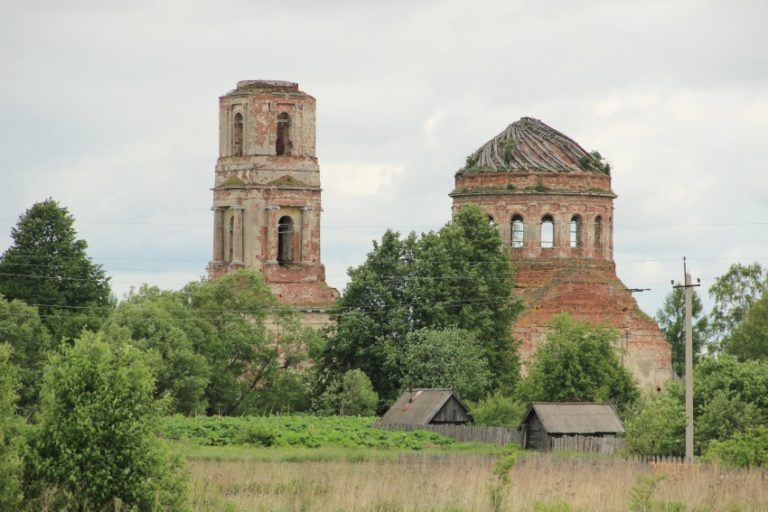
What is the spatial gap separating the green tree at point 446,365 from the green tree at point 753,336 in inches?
389

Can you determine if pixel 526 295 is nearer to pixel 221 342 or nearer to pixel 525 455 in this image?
pixel 221 342

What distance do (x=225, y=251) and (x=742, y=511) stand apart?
33.3 metres

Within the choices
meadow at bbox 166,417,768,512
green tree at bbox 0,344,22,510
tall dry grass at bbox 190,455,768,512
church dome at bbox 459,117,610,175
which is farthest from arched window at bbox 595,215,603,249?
green tree at bbox 0,344,22,510

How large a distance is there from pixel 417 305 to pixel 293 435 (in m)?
10.8

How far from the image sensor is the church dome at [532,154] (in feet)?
187

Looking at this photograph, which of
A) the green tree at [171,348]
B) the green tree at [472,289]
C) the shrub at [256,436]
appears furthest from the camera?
the green tree at [472,289]

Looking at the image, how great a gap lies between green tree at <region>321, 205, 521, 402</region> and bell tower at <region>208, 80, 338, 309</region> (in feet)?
12.4

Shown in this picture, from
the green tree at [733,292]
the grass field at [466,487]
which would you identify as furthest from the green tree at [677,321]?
the grass field at [466,487]

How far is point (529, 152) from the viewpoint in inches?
2261

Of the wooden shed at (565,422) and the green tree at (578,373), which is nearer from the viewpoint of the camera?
the wooden shed at (565,422)

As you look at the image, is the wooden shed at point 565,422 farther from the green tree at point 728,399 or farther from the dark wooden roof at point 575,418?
the green tree at point 728,399

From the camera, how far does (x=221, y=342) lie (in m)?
48.1

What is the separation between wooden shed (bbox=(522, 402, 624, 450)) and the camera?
38375 millimetres

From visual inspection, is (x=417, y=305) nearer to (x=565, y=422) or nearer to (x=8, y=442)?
(x=565, y=422)
